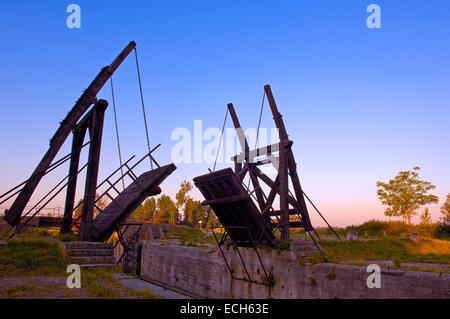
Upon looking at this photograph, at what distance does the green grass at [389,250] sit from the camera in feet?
49.6

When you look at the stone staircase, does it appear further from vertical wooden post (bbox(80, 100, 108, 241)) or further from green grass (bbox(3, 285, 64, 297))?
green grass (bbox(3, 285, 64, 297))

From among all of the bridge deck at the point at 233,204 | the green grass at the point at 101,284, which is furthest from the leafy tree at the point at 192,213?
the green grass at the point at 101,284

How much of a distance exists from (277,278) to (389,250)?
8.66m

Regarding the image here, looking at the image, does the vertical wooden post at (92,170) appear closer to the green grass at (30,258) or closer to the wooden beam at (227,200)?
the green grass at (30,258)

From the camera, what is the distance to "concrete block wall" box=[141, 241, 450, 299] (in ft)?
28.8

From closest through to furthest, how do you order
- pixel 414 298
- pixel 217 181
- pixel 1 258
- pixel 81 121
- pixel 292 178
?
pixel 1 258
pixel 414 298
pixel 81 121
pixel 217 181
pixel 292 178

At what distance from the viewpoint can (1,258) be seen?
18.5 ft

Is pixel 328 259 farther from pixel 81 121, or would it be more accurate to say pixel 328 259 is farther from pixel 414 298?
pixel 81 121

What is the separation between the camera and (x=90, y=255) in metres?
6.91

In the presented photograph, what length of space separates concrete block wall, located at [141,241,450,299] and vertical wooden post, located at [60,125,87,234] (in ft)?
25.7

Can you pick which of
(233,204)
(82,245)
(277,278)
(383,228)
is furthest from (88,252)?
(383,228)

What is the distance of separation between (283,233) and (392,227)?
22.2 meters

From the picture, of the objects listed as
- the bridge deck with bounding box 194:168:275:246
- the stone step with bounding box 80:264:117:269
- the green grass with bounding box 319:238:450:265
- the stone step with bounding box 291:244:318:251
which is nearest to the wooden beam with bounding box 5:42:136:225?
the stone step with bounding box 80:264:117:269
